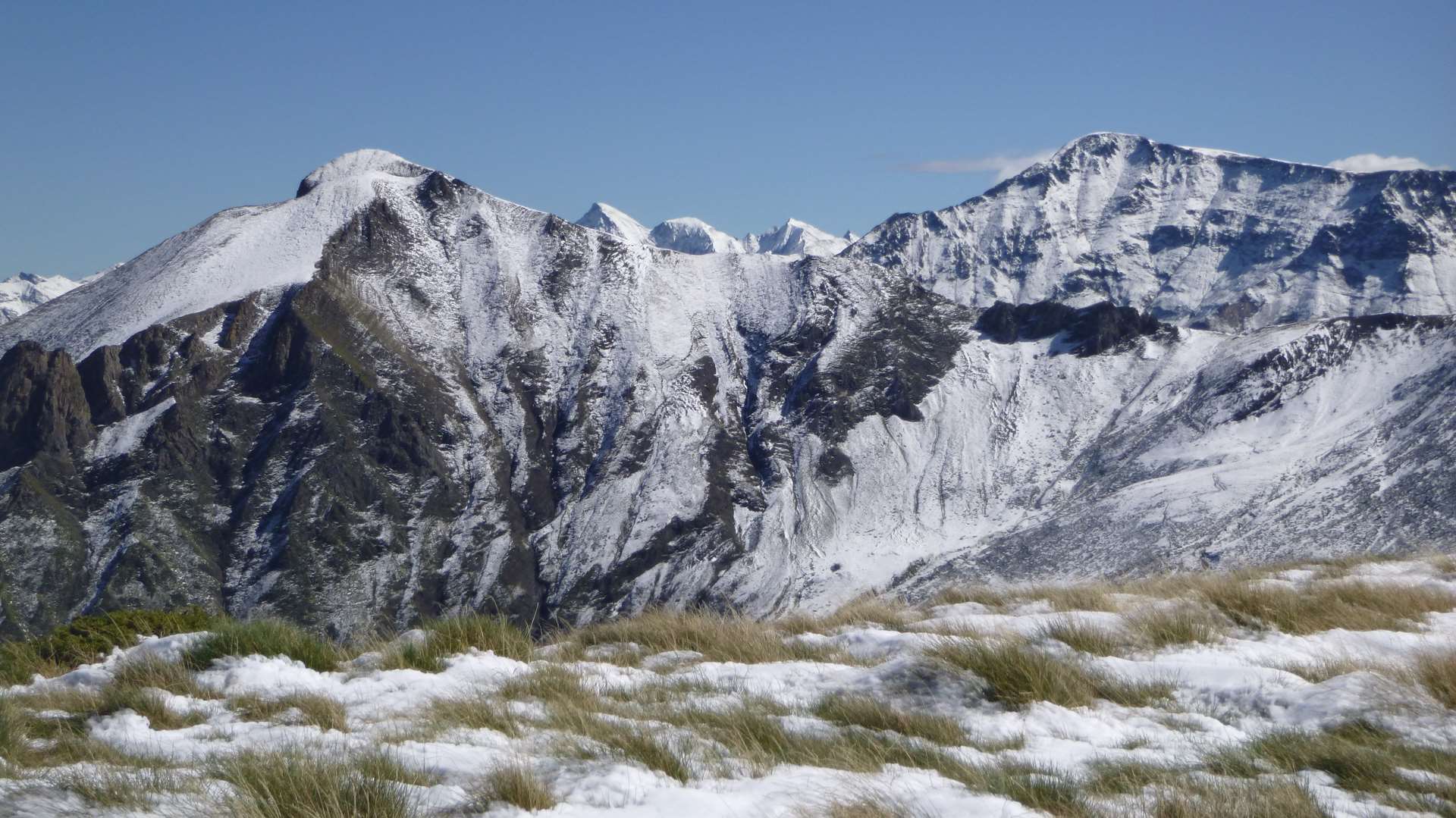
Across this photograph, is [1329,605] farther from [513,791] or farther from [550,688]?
[513,791]

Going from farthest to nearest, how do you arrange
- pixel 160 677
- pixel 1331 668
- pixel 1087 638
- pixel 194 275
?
pixel 194 275, pixel 1087 638, pixel 160 677, pixel 1331 668

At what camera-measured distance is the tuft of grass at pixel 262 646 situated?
29.1 ft

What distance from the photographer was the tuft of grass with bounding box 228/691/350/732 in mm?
7109

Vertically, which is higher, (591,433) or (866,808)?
(591,433)

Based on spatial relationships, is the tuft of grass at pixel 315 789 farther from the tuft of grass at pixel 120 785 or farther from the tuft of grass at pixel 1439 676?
the tuft of grass at pixel 1439 676

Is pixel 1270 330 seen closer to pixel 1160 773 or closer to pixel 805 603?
pixel 805 603

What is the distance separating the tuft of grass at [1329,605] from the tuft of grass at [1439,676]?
194cm

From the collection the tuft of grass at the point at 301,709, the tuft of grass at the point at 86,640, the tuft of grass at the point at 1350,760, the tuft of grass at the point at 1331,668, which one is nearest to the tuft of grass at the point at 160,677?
the tuft of grass at the point at 301,709

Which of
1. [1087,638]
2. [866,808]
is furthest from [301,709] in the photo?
[1087,638]

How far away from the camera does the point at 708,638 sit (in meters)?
9.91

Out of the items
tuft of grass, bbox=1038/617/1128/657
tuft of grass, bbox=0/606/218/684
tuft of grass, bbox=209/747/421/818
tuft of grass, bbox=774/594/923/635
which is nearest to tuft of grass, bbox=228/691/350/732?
tuft of grass, bbox=209/747/421/818

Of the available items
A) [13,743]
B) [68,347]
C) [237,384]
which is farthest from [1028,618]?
[68,347]

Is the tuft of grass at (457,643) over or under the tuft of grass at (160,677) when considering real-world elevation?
over

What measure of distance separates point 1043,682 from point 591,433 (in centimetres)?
17340
